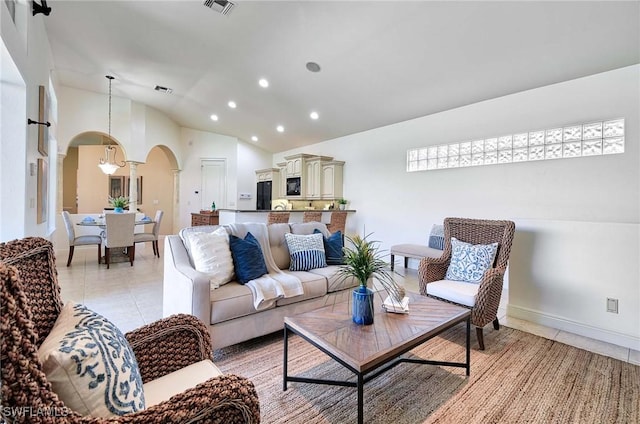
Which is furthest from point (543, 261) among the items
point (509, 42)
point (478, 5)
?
point (478, 5)

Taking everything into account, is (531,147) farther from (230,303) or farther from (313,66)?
(230,303)

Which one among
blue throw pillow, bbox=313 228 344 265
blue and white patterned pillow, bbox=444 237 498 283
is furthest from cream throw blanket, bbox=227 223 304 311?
blue and white patterned pillow, bbox=444 237 498 283

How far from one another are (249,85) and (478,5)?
3803 millimetres

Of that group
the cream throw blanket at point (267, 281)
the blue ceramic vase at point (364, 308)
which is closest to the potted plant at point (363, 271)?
the blue ceramic vase at point (364, 308)

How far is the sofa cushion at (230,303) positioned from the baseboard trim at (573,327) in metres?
2.76

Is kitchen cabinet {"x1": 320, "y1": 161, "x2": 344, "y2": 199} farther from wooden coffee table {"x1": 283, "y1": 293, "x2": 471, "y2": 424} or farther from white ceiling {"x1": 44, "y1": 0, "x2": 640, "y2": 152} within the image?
wooden coffee table {"x1": 283, "y1": 293, "x2": 471, "y2": 424}

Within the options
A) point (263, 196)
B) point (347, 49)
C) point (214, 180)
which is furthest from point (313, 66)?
point (214, 180)

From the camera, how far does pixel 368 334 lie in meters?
1.65

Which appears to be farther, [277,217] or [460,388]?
[277,217]

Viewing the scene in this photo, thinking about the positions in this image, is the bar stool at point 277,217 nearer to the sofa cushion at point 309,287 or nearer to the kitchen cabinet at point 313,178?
the kitchen cabinet at point 313,178

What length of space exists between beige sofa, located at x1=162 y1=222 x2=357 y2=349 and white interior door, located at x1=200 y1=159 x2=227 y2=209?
6200 millimetres

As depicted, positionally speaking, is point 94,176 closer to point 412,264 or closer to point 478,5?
point 412,264

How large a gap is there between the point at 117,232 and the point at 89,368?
4.94 meters

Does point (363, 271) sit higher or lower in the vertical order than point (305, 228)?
lower
